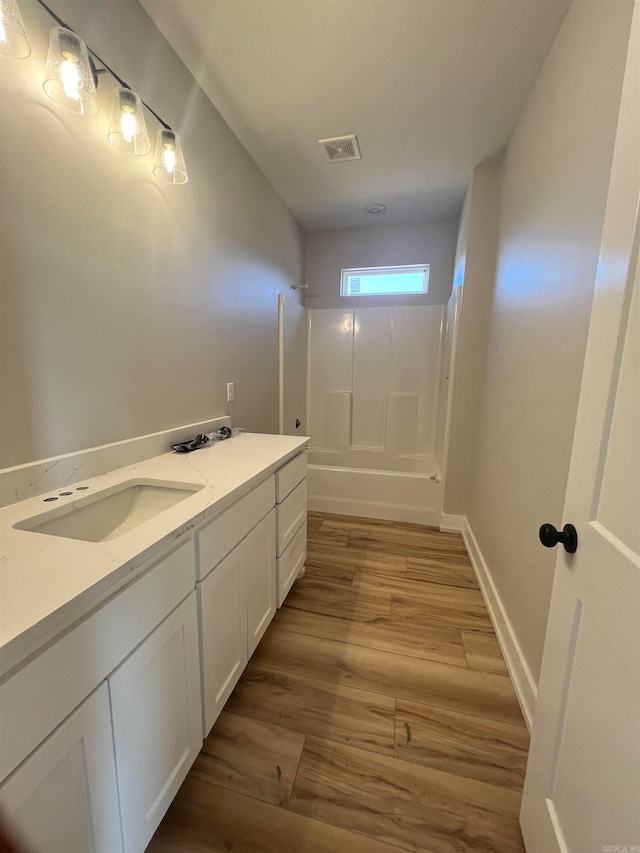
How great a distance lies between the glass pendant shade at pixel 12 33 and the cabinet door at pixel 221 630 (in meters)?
1.41

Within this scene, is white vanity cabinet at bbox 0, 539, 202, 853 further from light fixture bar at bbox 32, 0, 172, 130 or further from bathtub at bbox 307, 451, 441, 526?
bathtub at bbox 307, 451, 441, 526

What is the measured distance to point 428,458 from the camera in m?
3.28

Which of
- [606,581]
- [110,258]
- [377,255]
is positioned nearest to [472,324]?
[377,255]

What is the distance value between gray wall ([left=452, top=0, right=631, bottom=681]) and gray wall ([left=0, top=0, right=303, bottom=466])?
5.02 feet

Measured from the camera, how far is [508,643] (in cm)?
148

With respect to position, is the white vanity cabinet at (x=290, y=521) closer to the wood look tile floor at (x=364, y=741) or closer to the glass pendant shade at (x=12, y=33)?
the wood look tile floor at (x=364, y=741)

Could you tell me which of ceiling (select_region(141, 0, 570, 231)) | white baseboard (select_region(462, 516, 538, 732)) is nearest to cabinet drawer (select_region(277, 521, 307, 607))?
white baseboard (select_region(462, 516, 538, 732))

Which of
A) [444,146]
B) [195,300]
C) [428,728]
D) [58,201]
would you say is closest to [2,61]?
[58,201]

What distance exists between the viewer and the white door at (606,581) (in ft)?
1.86

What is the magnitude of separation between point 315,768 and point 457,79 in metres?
2.85

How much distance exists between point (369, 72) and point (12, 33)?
1.39 m

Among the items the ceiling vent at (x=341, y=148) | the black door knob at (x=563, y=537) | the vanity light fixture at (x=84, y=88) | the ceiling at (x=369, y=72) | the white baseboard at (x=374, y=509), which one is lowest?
the white baseboard at (x=374, y=509)

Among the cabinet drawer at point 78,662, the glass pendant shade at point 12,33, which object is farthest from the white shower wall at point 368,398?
the glass pendant shade at point 12,33

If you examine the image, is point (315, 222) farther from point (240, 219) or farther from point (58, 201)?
point (58, 201)
